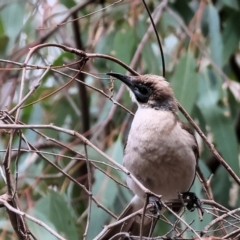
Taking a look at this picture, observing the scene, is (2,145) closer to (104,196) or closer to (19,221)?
(104,196)

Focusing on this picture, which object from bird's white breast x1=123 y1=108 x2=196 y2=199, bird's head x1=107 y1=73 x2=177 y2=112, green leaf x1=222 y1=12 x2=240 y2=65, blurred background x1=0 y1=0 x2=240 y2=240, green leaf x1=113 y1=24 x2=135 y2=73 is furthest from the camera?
green leaf x1=222 y1=12 x2=240 y2=65

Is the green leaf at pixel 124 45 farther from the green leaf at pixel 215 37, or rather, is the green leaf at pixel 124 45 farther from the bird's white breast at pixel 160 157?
the bird's white breast at pixel 160 157

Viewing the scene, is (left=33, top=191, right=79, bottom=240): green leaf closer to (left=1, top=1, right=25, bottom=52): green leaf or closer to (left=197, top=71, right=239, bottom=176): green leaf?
(left=197, top=71, right=239, bottom=176): green leaf

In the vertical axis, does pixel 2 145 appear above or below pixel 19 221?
below

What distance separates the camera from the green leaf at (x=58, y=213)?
7.65 ft

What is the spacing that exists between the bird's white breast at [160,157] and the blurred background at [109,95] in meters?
0.25

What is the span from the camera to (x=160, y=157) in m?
2.04

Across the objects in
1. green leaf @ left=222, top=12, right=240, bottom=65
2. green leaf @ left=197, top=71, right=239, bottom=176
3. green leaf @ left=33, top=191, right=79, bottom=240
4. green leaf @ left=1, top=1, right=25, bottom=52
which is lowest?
green leaf @ left=33, top=191, right=79, bottom=240

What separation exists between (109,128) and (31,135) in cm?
39

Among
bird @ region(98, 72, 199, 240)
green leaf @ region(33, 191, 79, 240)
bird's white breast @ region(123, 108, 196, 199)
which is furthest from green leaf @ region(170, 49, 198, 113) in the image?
green leaf @ region(33, 191, 79, 240)

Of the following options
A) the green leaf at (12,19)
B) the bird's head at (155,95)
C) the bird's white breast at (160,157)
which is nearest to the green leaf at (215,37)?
the bird's head at (155,95)

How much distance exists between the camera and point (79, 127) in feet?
11.4

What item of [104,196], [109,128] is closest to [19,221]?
[104,196]

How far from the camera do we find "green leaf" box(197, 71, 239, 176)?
2590 mm
